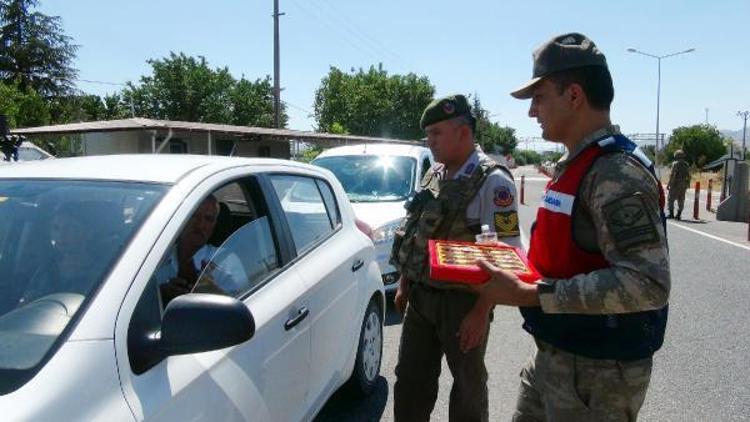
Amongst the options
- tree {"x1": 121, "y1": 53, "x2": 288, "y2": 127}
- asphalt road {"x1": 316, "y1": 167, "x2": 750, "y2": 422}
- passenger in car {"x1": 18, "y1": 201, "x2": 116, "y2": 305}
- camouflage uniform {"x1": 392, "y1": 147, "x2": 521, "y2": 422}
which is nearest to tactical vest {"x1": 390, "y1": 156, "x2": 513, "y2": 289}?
camouflage uniform {"x1": 392, "y1": 147, "x2": 521, "y2": 422}

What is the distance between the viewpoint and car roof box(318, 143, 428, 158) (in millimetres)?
7961

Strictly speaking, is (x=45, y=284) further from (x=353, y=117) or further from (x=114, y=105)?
(x=353, y=117)

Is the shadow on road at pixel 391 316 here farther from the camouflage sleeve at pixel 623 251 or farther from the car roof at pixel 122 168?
the camouflage sleeve at pixel 623 251

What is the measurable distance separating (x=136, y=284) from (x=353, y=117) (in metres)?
50.2

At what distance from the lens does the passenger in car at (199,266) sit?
85.4 inches

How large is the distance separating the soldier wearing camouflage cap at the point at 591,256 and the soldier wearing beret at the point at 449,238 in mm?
791

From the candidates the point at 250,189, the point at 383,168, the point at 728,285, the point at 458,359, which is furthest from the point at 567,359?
the point at 728,285

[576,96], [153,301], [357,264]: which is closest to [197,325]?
[153,301]

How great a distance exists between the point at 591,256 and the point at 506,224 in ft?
3.21

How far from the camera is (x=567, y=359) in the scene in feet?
6.41

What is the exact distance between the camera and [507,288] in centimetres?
183

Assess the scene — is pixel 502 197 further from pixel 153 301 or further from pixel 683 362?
pixel 683 362

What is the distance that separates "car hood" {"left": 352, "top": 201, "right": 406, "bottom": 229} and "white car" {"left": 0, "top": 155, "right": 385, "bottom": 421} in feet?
10.1

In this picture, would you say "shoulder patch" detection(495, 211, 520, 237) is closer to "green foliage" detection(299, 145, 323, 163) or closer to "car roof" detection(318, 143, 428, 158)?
"car roof" detection(318, 143, 428, 158)
